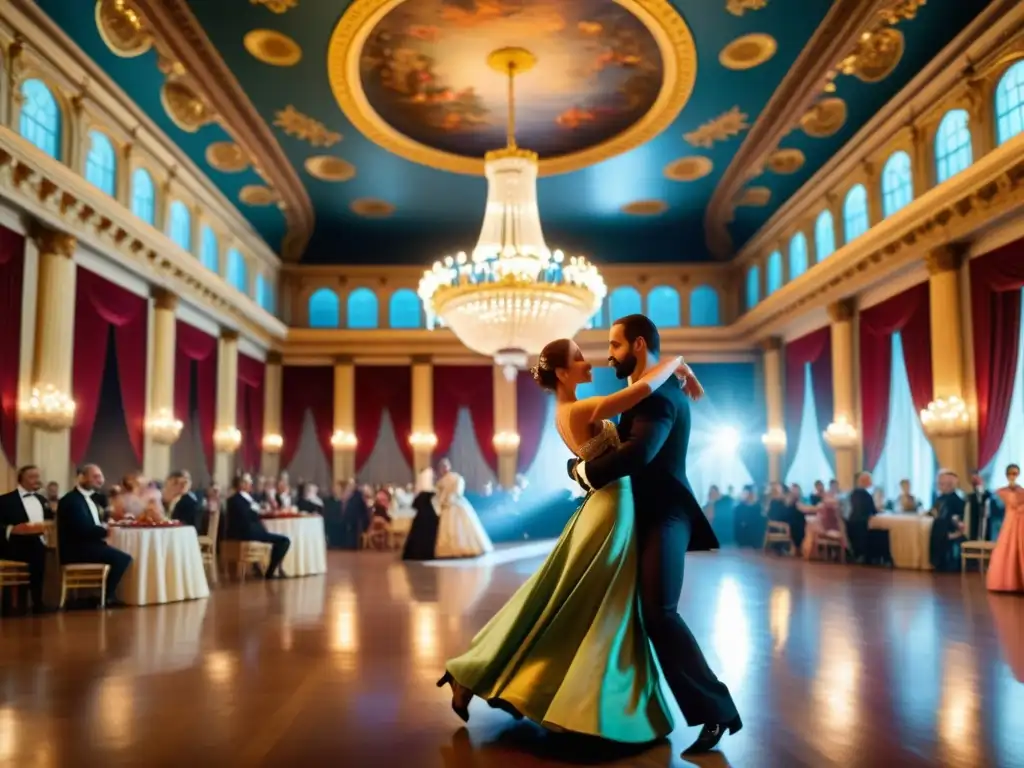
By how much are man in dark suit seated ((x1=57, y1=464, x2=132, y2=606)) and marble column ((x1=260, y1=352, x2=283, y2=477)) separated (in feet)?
36.1

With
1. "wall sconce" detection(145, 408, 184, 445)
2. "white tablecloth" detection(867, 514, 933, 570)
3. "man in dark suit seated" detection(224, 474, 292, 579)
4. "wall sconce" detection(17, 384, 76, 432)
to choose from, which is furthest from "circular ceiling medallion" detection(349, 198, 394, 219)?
"white tablecloth" detection(867, 514, 933, 570)

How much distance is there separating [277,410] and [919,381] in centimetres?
1327

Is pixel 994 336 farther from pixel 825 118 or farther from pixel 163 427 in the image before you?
pixel 163 427

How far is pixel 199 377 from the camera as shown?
14836mm

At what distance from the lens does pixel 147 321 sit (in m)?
12.7

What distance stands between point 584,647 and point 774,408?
15.3 metres

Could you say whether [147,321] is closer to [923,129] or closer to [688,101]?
[688,101]

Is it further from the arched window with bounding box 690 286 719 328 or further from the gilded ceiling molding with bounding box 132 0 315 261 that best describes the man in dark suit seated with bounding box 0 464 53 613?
the arched window with bounding box 690 286 719 328

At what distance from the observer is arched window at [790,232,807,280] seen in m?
15.2

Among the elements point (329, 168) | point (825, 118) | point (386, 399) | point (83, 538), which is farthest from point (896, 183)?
point (386, 399)

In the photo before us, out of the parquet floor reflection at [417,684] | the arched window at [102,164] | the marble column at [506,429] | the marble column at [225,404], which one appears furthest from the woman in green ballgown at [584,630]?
the marble column at [506,429]

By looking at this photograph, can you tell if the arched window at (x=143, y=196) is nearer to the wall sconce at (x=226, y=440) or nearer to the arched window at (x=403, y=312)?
the wall sconce at (x=226, y=440)

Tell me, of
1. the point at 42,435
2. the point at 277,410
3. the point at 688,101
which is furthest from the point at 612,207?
the point at 42,435

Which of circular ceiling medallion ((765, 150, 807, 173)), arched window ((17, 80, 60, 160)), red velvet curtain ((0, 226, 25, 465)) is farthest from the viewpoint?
circular ceiling medallion ((765, 150, 807, 173))
